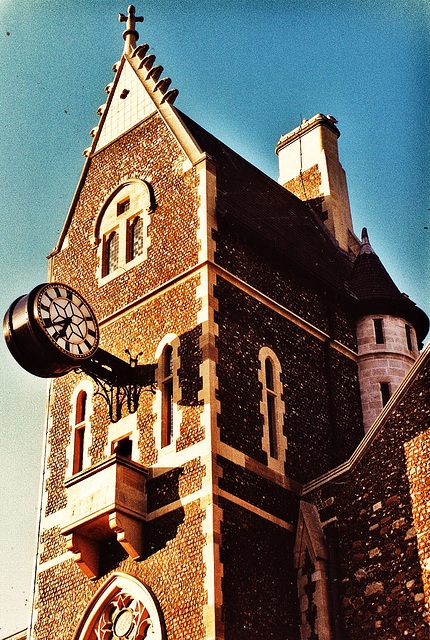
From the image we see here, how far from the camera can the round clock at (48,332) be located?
73.5 ft

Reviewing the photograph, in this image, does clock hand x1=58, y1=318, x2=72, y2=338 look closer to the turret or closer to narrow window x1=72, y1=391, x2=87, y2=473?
narrow window x1=72, y1=391, x2=87, y2=473

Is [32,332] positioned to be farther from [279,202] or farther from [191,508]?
[279,202]

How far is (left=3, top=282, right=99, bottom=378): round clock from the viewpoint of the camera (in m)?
22.4

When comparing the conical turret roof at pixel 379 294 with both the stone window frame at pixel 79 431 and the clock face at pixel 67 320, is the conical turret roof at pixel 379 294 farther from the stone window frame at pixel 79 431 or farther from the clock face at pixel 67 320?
the clock face at pixel 67 320

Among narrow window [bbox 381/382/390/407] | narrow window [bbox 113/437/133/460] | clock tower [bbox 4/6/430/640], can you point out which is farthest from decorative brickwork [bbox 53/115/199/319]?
narrow window [bbox 381/382/390/407]

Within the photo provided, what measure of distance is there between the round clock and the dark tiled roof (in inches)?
163

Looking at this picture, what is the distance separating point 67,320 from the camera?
2316cm

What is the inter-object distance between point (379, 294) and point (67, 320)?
8.92 metres

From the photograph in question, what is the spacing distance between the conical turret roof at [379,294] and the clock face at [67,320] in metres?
7.90

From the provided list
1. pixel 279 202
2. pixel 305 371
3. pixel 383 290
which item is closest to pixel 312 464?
pixel 305 371

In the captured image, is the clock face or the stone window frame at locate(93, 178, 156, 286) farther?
the stone window frame at locate(93, 178, 156, 286)

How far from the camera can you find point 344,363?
2725 cm

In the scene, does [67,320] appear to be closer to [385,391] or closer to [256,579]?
[256,579]

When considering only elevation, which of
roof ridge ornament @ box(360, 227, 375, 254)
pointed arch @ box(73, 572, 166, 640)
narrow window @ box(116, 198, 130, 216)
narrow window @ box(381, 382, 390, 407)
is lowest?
pointed arch @ box(73, 572, 166, 640)
